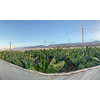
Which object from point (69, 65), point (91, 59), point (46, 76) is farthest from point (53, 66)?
point (91, 59)

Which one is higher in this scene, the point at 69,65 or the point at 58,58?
the point at 58,58

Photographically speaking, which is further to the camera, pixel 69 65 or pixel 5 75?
pixel 69 65

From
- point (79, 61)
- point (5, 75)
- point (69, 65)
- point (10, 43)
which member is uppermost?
point (10, 43)

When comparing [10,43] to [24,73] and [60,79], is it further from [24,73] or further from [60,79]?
[60,79]

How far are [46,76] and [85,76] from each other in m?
0.73

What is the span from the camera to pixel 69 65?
2.19m

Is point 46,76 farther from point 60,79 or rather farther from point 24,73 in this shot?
point 24,73

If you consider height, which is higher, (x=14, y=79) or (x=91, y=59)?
(x=91, y=59)

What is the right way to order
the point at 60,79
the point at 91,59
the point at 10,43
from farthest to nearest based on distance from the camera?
the point at 10,43
the point at 91,59
the point at 60,79

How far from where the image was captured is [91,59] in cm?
218

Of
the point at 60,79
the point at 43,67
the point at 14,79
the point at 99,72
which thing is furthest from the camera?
the point at 43,67

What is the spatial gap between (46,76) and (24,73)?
0.49 meters

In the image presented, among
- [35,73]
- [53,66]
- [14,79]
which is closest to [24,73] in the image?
[35,73]

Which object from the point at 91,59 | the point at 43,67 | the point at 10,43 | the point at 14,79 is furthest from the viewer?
the point at 10,43
